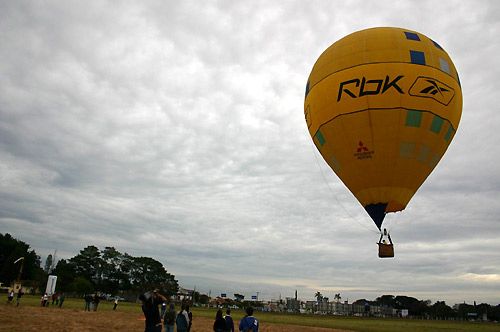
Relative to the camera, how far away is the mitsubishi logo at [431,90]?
1869 centimetres

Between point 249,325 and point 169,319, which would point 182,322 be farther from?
point 249,325

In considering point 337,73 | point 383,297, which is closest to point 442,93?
point 337,73

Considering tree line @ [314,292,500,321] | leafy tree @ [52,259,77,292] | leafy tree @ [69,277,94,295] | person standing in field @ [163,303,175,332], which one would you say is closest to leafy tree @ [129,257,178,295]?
leafy tree @ [52,259,77,292]

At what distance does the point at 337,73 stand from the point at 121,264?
10970 cm

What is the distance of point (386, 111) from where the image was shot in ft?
61.9

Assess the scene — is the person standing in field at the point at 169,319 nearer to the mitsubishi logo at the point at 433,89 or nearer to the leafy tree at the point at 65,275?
the mitsubishi logo at the point at 433,89

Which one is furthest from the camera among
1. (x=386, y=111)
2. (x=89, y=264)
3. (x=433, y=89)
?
(x=89, y=264)

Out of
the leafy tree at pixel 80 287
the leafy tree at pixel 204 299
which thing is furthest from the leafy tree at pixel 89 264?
the leafy tree at pixel 204 299

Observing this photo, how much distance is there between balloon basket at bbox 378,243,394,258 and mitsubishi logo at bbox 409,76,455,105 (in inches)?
283

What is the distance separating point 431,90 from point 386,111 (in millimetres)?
2329

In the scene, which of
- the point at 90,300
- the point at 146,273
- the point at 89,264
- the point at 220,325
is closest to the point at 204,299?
the point at 146,273

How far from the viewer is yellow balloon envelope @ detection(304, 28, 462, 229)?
18859 millimetres

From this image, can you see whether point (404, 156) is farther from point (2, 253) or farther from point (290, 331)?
point (2, 253)

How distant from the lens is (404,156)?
19.5 m
